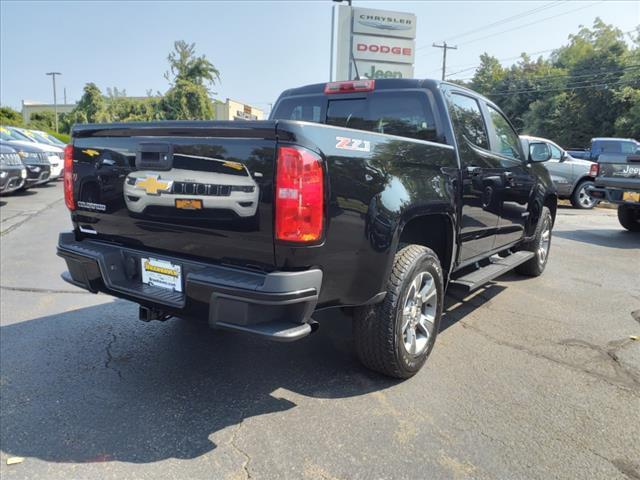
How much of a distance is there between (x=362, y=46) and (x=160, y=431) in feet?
60.6

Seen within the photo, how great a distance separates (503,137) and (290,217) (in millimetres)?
3239

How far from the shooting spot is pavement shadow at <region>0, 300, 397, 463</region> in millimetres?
2598

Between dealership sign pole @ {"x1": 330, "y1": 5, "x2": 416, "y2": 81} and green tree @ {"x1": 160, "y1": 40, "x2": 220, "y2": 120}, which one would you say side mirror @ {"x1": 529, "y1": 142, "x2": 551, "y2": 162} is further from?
green tree @ {"x1": 160, "y1": 40, "x2": 220, "y2": 120}

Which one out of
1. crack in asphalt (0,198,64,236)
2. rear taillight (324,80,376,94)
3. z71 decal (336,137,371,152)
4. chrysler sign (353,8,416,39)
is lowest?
crack in asphalt (0,198,64,236)

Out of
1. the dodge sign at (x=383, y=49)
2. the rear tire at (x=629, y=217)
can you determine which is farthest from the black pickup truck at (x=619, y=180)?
the dodge sign at (x=383, y=49)

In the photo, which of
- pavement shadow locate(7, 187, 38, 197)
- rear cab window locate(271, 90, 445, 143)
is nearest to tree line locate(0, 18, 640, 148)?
pavement shadow locate(7, 187, 38, 197)

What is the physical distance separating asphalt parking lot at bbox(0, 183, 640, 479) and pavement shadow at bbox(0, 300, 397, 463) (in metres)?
0.01

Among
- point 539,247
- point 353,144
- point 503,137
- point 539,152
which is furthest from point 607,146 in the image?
point 353,144

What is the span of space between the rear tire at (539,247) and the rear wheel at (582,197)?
9.06 m

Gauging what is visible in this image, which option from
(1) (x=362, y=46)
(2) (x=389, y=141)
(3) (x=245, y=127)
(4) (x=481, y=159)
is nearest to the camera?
(3) (x=245, y=127)

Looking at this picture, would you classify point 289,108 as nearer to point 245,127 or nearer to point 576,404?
point 245,127

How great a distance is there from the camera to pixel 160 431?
267 centimetres

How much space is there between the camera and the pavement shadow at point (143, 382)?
8.52 ft

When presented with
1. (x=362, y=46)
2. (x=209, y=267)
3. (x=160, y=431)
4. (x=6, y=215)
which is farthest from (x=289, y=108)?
(x=362, y=46)
